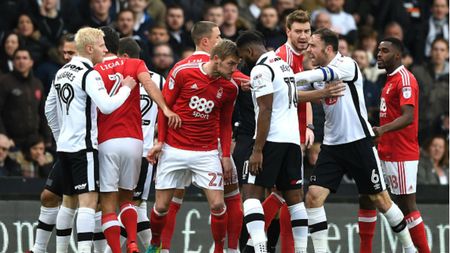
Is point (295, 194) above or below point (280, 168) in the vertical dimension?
below

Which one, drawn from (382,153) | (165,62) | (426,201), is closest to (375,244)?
(426,201)

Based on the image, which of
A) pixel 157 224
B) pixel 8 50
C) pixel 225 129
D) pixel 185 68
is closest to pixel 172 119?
pixel 185 68

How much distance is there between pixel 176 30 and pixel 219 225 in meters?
6.70

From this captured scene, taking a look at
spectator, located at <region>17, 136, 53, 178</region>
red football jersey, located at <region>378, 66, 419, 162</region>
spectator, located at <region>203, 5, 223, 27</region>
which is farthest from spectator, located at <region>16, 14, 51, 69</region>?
red football jersey, located at <region>378, 66, 419, 162</region>

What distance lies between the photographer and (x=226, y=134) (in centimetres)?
1398

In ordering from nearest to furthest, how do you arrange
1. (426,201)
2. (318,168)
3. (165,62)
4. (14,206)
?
(318,168) → (14,206) → (426,201) → (165,62)

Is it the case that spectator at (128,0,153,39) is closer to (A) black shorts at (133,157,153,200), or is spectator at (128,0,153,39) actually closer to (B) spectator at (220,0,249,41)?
(B) spectator at (220,0,249,41)

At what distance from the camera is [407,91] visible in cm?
1460

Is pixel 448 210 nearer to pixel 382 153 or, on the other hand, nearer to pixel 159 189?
pixel 382 153

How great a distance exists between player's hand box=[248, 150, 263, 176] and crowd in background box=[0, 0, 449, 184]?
330 centimetres

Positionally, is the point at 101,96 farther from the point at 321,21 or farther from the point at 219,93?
the point at 321,21

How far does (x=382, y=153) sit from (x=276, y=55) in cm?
202

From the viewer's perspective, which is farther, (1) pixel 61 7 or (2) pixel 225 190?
(1) pixel 61 7

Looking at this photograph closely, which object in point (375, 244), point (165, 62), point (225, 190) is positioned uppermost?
point (165, 62)
